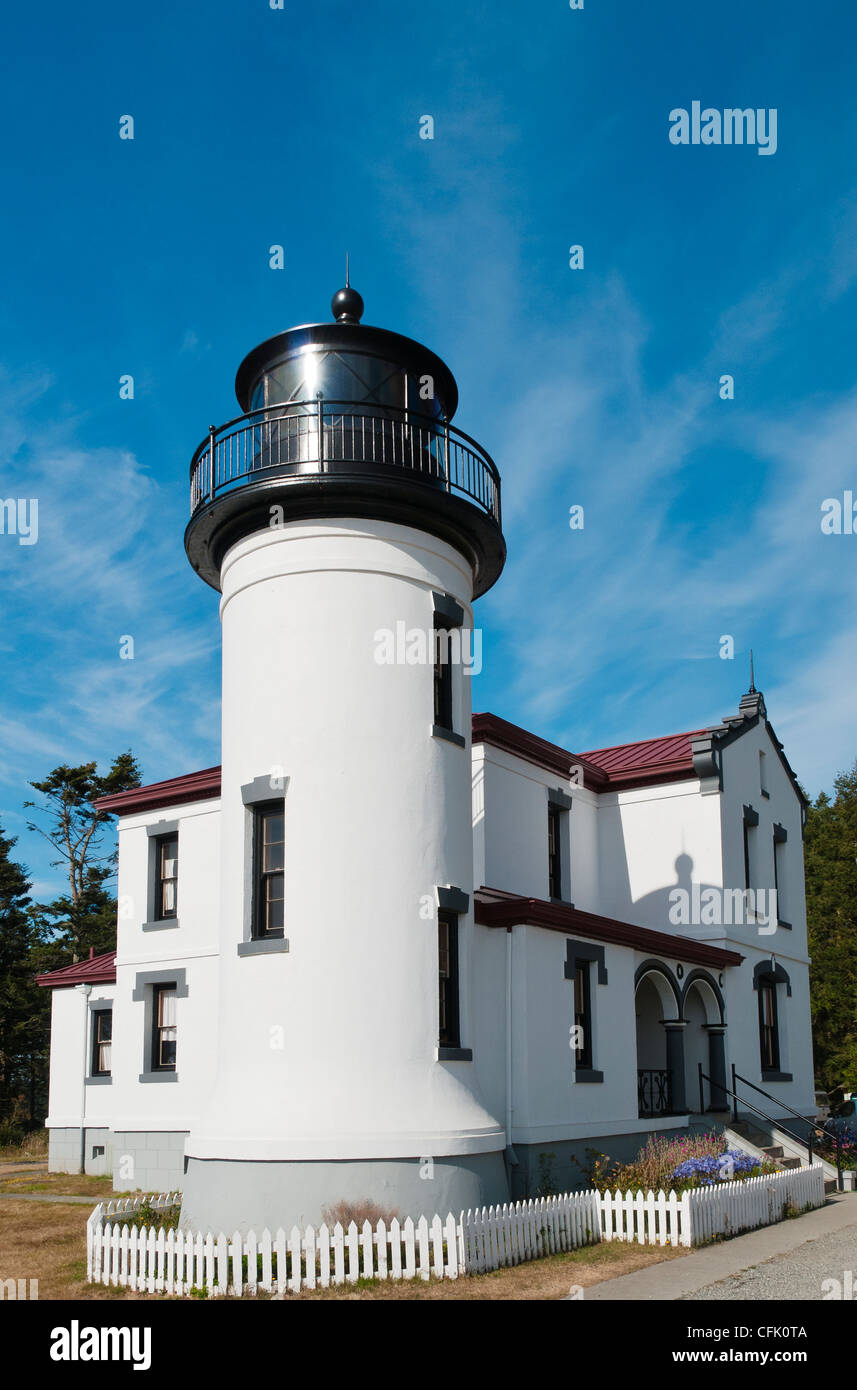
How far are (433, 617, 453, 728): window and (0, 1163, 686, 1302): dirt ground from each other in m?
6.25

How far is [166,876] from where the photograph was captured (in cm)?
2278

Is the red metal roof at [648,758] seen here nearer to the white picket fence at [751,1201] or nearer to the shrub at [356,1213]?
the white picket fence at [751,1201]

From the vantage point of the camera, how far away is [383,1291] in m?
11.2

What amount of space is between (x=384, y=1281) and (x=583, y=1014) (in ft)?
21.3

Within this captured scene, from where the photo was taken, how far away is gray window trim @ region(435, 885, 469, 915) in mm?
14398

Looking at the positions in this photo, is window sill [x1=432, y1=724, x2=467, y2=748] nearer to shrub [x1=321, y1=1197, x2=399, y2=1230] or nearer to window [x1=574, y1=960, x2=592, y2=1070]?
window [x1=574, y1=960, x2=592, y2=1070]

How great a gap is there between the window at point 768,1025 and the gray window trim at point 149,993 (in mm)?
11142

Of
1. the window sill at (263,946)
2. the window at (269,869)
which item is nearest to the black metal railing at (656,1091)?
the window at (269,869)

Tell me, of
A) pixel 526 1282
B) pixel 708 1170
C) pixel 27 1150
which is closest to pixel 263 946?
pixel 526 1282

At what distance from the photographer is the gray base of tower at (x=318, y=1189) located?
41.9ft

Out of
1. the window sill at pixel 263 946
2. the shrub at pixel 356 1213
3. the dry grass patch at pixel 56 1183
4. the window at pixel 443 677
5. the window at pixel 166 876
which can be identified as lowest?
the dry grass patch at pixel 56 1183
